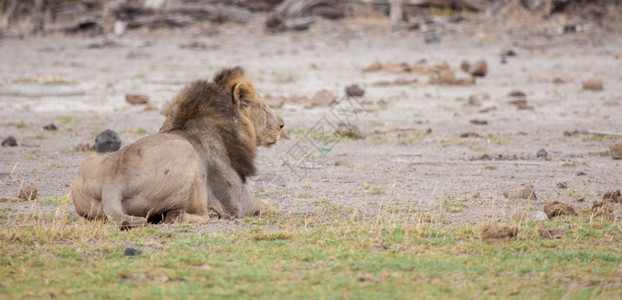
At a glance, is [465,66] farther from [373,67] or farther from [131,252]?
[131,252]

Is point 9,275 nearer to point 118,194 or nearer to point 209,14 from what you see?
point 118,194

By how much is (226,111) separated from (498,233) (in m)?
2.57

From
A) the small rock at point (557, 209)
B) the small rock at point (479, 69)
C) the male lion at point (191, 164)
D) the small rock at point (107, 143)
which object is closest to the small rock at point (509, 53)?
the small rock at point (479, 69)

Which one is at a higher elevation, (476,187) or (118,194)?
(118,194)

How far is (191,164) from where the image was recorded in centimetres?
682

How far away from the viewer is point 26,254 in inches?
233

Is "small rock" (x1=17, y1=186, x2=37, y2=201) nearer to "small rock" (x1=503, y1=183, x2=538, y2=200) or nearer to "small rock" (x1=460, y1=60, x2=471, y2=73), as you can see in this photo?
"small rock" (x1=503, y1=183, x2=538, y2=200)

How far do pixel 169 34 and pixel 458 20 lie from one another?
871 cm

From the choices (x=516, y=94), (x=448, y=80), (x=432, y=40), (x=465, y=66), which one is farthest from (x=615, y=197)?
(x=432, y=40)

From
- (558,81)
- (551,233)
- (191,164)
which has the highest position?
(191,164)

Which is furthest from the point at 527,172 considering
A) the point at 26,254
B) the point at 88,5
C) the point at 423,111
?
the point at 88,5

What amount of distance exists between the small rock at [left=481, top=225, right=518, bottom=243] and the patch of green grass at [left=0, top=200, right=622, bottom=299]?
6 cm

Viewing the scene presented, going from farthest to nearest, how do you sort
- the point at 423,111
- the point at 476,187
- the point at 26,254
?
1. the point at 423,111
2. the point at 476,187
3. the point at 26,254

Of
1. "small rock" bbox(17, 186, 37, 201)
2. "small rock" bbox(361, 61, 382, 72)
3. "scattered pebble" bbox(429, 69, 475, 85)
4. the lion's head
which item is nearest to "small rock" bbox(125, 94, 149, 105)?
"small rock" bbox(361, 61, 382, 72)
